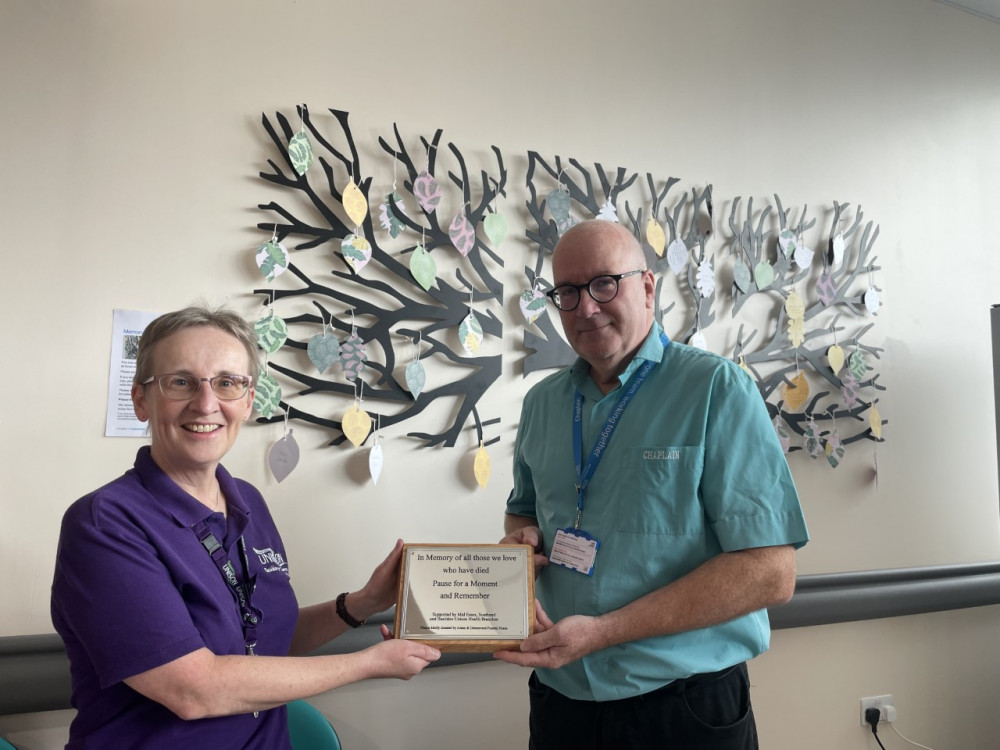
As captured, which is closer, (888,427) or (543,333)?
(543,333)

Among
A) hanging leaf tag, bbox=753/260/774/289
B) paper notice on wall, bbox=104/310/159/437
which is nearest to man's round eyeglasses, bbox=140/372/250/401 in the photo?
paper notice on wall, bbox=104/310/159/437

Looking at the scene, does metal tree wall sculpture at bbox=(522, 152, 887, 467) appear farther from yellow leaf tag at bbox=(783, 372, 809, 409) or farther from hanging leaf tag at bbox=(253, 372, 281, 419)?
hanging leaf tag at bbox=(253, 372, 281, 419)

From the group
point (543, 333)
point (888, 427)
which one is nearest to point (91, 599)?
point (543, 333)

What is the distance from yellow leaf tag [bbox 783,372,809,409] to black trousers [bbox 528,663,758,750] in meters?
1.50

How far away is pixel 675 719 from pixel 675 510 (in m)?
0.42

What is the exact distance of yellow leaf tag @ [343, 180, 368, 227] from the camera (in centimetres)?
211

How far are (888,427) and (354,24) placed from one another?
2605 millimetres

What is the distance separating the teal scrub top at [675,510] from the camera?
143 centimetres

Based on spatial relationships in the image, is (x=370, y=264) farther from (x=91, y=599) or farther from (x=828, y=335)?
(x=828, y=335)

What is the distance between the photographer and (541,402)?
1.84 meters

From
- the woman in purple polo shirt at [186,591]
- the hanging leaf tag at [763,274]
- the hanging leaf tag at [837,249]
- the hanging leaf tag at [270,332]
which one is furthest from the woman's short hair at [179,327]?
the hanging leaf tag at [837,249]

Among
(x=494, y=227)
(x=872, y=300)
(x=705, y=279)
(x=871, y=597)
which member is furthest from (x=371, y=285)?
(x=871, y=597)

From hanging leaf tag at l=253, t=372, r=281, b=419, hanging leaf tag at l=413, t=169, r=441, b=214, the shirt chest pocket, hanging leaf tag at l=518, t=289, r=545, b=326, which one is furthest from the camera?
hanging leaf tag at l=518, t=289, r=545, b=326

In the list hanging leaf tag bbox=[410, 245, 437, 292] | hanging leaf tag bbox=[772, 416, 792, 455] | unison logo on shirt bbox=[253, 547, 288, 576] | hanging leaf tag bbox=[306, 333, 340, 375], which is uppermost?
hanging leaf tag bbox=[410, 245, 437, 292]
